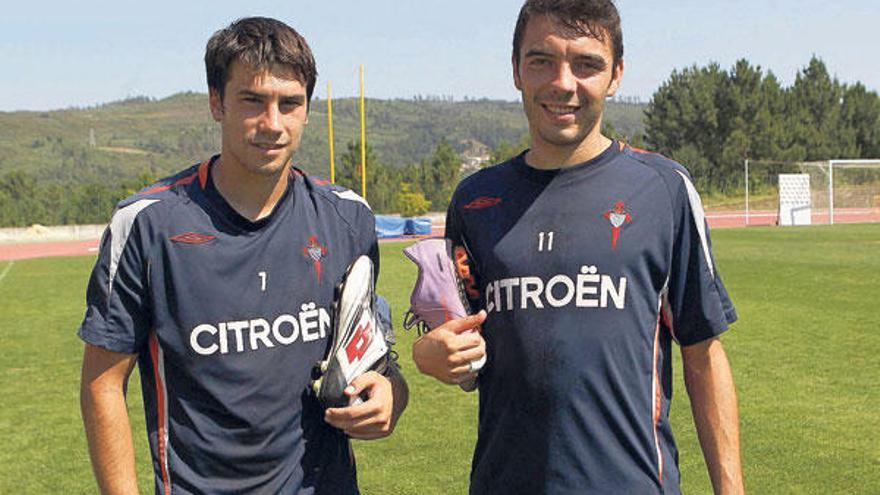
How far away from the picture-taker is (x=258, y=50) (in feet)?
8.21

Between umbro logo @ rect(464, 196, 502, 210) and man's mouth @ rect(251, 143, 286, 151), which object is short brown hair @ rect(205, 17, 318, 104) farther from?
umbro logo @ rect(464, 196, 502, 210)

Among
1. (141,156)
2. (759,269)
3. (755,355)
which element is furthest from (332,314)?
(141,156)

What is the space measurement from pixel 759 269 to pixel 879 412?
11.7 metres

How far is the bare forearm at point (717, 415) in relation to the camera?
2.52 metres

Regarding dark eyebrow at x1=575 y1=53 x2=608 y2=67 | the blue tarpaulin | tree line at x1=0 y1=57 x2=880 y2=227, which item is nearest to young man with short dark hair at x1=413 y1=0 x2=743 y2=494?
dark eyebrow at x1=575 y1=53 x2=608 y2=67

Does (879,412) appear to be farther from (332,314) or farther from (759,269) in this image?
(759,269)

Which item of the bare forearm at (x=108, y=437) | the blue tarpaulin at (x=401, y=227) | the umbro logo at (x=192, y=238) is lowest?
the blue tarpaulin at (x=401, y=227)

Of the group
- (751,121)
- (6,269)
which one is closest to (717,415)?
(6,269)

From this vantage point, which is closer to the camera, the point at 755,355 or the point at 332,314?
the point at 332,314

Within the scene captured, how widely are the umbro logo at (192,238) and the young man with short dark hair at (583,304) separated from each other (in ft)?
2.07

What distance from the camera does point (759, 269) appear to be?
18.5 metres

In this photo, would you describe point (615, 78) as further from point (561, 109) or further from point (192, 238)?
point (192, 238)

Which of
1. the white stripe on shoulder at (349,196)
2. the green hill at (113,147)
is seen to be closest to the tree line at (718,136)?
the white stripe on shoulder at (349,196)

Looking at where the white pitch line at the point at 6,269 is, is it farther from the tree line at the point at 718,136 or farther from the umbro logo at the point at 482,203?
the tree line at the point at 718,136
